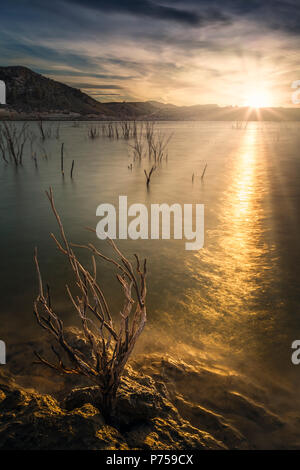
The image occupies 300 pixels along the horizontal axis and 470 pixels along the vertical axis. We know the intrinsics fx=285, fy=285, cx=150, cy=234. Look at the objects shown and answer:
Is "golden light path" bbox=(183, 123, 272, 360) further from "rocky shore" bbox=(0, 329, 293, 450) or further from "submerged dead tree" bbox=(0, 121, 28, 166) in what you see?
"submerged dead tree" bbox=(0, 121, 28, 166)

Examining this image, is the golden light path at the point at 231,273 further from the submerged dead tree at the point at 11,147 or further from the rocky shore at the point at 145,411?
the submerged dead tree at the point at 11,147

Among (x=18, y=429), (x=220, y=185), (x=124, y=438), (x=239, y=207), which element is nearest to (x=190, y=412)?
(x=124, y=438)

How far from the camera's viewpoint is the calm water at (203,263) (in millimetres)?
2729

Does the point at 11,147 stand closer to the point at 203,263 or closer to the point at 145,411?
the point at 203,263

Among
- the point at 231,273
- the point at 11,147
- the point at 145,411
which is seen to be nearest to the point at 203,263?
the point at 231,273

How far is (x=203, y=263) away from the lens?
414 centimetres

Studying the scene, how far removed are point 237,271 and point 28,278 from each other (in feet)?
9.16

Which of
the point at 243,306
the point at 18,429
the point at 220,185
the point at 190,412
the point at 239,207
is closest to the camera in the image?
the point at 18,429

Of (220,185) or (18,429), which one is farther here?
(220,185)

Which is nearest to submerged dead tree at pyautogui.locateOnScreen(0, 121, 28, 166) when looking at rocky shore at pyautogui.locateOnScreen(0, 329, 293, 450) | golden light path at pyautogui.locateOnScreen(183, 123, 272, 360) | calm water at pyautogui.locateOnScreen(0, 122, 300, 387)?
calm water at pyautogui.locateOnScreen(0, 122, 300, 387)

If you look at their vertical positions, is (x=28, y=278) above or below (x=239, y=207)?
below
